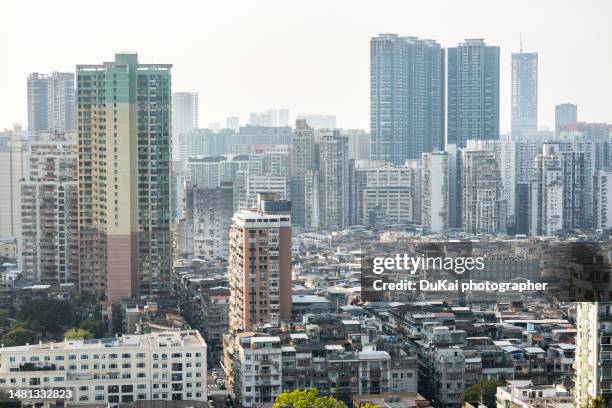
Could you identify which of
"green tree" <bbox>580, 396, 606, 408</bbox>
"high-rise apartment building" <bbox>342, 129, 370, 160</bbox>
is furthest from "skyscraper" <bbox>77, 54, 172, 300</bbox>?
"high-rise apartment building" <bbox>342, 129, 370, 160</bbox>

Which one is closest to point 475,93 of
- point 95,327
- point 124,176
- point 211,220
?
point 211,220

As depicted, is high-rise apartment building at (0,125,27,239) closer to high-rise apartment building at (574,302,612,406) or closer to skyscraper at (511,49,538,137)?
high-rise apartment building at (574,302,612,406)

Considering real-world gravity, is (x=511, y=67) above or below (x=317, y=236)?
above

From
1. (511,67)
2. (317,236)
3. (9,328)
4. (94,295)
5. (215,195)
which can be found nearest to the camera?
(9,328)

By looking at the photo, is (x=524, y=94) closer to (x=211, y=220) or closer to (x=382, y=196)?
(x=382, y=196)

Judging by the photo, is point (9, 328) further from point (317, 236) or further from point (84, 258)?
point (317, 236)

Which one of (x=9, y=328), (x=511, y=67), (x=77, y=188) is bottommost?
(x=9, y=328)

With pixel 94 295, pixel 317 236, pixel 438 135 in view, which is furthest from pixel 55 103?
pixel 94 295
